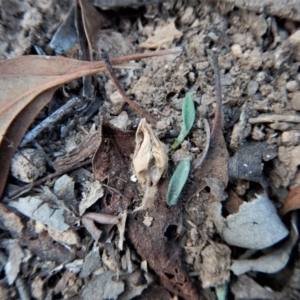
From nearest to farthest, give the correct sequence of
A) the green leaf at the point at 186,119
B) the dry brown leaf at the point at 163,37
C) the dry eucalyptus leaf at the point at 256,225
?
1. the dry eucalyptus leaf at the point at 256,225
2. the green leaf at the point at 186,119
3. the dry brown leaf at the point at 163,37

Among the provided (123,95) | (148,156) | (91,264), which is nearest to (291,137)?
(148,156)

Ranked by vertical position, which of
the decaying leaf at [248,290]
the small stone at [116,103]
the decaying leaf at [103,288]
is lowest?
the decaying leaf at [248,290]

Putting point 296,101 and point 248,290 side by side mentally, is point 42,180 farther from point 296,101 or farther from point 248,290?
point 296,101

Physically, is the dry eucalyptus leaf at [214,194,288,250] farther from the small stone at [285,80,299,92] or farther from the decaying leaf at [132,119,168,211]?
the small stone at [285,80,299,92]

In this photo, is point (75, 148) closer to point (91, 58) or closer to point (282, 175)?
point (91, 58)

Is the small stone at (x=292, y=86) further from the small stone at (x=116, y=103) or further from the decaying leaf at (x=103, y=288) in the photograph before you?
the decaying leaf at (x=103, y=288)

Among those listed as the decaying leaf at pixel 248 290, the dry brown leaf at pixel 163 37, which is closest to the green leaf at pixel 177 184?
the decaying leaf at pixel 248 290

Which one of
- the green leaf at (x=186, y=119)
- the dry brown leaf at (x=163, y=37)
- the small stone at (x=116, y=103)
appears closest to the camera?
the green leaf at (x=186, y=119)

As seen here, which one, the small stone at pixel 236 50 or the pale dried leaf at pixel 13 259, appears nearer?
the pale dried leaf at pixel 13 259
